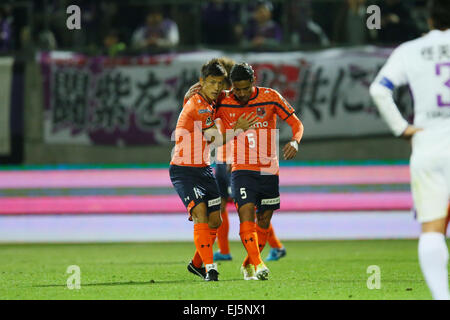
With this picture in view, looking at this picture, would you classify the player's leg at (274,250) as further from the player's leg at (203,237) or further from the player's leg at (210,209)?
the player's leg at (203,237)

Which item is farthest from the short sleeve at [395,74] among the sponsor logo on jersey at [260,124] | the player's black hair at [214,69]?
the sponsor logo on jersey at [260,124]

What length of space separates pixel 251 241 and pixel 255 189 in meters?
0.53

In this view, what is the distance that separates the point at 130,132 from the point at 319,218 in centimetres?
396

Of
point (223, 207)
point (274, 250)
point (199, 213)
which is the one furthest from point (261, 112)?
point (274, 250)

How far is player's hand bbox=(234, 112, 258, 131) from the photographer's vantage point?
8.52 m

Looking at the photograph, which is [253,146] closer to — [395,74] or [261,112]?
[261,112]

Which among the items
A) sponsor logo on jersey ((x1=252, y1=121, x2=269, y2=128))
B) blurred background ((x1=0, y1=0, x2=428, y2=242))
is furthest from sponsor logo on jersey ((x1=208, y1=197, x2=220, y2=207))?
blurred background ((x1=0, y1=0, x2=428, y2=242))

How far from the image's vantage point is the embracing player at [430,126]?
579 cm

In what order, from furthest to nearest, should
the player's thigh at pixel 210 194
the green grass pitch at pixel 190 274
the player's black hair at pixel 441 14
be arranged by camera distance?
the player's thigh at pixel 210 194 → the green grass pitch at pixel 190 274 → the player's black hair at pixel 441 14

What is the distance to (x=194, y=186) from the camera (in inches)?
323

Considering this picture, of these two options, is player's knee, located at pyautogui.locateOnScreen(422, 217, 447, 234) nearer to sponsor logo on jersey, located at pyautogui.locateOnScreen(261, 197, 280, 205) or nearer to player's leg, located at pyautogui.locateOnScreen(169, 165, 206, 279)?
player's leg, located at pyautogui.locateOnScreen(169, 165, 206, 279)

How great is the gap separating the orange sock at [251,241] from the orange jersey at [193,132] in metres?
0.67

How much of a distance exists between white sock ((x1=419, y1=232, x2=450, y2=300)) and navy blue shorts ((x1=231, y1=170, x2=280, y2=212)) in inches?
113
